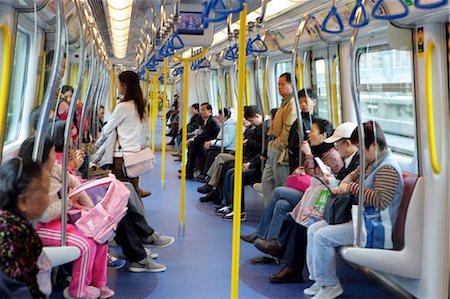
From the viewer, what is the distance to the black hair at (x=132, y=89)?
518 cm

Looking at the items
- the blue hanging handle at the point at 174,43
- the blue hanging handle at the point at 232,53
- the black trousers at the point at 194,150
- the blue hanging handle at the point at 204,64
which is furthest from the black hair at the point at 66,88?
the blue hanging handle at the point at 204,64

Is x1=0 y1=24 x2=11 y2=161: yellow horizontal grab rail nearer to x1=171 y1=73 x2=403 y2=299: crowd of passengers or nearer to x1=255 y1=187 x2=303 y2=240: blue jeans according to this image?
x1=171 y1=73 x2=403 y2=299: crowd of passengers

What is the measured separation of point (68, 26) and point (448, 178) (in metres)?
2.56

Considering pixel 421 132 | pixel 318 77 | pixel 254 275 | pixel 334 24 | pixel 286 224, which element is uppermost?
pixel 334 24

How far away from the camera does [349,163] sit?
4410 mm

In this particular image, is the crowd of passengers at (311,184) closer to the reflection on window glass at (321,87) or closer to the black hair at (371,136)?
the black hair at (371,136)

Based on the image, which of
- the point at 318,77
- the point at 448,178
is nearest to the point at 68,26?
the point at 448,178

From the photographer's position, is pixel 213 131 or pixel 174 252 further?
pixel 213 131

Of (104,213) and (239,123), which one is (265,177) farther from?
(239,123)

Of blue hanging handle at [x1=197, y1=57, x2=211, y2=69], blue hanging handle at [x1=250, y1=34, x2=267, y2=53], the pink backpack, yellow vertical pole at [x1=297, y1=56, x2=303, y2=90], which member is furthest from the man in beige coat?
blue hanging handle at [x1=197, y1=57, x2=211, y2=69]

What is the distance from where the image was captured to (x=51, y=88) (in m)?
3.16

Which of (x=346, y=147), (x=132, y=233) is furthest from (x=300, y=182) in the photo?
(x=132, y=233)

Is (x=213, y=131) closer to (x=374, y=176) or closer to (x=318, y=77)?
(x=318, y=77)

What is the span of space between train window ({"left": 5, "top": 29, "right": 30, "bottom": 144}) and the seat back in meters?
2.50
